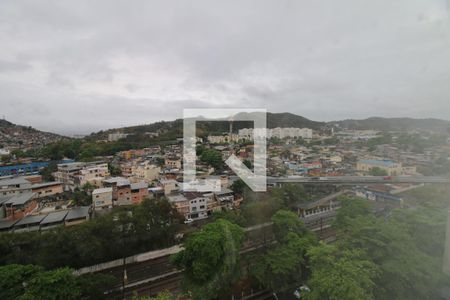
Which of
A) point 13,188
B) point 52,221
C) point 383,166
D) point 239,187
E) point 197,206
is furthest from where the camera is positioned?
point 383,166

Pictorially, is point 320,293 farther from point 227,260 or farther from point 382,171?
point 382,171

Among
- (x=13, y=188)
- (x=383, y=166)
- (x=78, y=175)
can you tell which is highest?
(x=383, y=166)

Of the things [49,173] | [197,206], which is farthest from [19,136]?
[197,206]

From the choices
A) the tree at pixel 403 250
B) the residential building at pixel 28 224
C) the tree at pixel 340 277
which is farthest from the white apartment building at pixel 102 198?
the tree at pixel 403 250

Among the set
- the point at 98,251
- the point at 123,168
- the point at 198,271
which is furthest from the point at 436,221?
the point at 123,168

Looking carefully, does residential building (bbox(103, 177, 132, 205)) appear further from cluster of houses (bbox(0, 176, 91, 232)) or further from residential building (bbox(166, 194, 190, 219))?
residential building (bbox(166, 194, 190, 219))

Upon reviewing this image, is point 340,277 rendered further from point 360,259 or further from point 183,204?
point 183,204
